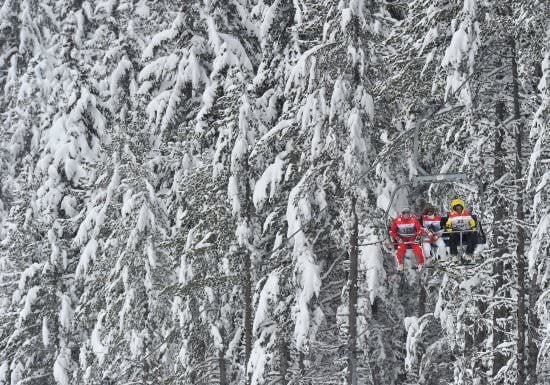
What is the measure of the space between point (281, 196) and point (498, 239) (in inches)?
232

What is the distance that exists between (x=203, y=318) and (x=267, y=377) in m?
3.62

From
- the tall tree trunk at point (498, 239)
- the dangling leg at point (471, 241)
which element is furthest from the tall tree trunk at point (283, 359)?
the dangling leg at point (471, 241)

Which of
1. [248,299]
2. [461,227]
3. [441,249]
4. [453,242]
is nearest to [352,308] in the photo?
[441,249]

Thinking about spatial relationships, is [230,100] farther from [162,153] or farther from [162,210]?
[162,153]

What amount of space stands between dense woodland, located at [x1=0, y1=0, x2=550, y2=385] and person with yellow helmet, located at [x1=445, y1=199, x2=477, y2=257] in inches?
42.4

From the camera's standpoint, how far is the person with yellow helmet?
14.2m

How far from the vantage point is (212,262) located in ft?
76.9

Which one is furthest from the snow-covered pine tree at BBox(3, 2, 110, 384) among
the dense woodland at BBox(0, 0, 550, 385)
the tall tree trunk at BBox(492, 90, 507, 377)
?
the tall tree trunk at BBox(492, 90, 507, 377)

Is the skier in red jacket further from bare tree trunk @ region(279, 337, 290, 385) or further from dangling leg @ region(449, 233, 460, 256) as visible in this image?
bare tree trunk @ region(279, 337, 290, 385)

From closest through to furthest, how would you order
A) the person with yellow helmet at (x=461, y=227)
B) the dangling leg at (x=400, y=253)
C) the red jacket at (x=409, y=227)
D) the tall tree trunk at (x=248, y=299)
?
1. the person with yellow helmet at (x=461, y=227)
2. the red jacket at (x=409, y=227)
3. the dangling leg at (x=400, y=253)
4. the tall tree trunk at (x=248, y=299)

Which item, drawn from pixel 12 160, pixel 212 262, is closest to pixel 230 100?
pixel 212 262

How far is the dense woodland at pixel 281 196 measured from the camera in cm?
1723

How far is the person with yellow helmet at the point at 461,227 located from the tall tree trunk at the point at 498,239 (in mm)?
2972

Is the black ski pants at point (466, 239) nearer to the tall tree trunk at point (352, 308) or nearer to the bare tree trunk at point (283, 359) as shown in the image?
the tall tree trunk at point (352, 308)
